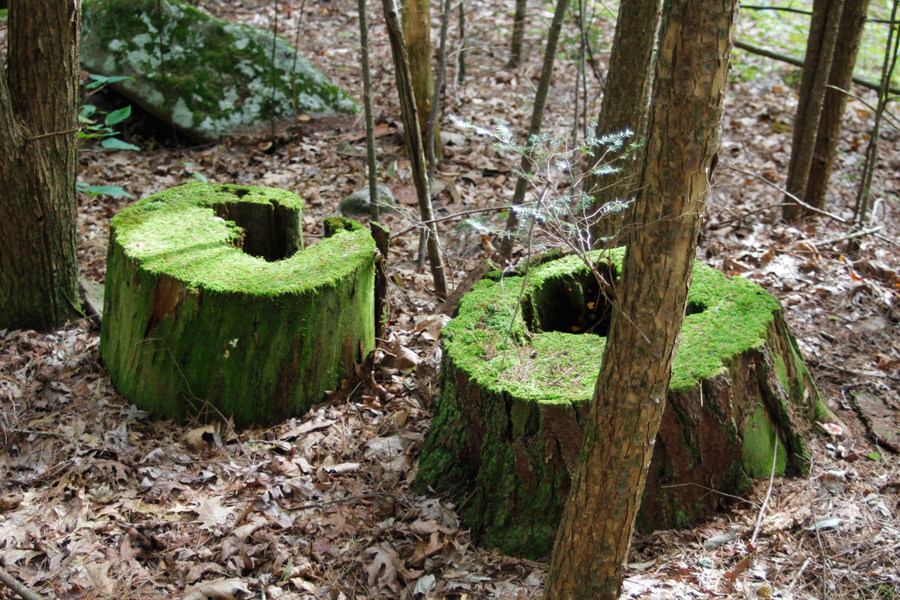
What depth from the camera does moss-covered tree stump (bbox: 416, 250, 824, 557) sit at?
2842 mm

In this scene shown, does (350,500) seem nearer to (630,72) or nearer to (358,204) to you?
(630,72)

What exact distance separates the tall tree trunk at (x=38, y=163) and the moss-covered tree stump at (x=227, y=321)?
0.50 m

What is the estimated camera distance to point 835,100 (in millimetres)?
5836

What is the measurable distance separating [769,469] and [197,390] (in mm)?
2876

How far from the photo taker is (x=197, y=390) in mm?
3656


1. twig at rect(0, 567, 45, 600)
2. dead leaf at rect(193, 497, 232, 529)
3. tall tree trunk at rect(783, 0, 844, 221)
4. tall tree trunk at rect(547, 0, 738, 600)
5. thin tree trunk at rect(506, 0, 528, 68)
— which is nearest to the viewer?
tall tree trunk at rect(547, 0, 738, 600)

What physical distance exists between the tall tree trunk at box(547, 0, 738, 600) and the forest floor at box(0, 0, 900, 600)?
1.64 feet

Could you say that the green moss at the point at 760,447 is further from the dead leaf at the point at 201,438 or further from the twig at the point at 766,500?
the dead leaf at the point at 201,438

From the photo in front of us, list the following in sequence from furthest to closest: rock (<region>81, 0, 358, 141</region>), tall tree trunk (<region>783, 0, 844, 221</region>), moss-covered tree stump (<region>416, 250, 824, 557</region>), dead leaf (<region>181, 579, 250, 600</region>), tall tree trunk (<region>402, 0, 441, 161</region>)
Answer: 1. rock (<region>81, 0, 358, 141</region>)
2. tall tree trunk (<region>402, 0, 441, 161</region>)
3. tall tree trunk (<region>783, 0, 844, 221</region>)
4. moss-covered tree stump (<region>416, 250, 824, 557</region>)
5. dead leaf (<region>181, 579, 250, 600</region>)

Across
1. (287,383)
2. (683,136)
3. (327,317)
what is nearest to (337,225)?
(327,317)

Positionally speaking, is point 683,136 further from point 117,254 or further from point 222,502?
point 117,254

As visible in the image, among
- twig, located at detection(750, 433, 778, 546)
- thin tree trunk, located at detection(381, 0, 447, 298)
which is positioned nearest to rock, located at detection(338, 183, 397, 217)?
thin tree trunk, located at detection(381, 0, 447, 298)

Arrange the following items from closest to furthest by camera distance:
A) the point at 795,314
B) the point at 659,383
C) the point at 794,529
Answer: the point at 659,383, the point at 794,529, the point at 795,314

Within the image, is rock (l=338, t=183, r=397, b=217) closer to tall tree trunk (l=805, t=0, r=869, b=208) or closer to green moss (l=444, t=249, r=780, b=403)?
green moss (l=444, t=249, r=780, b=403)
